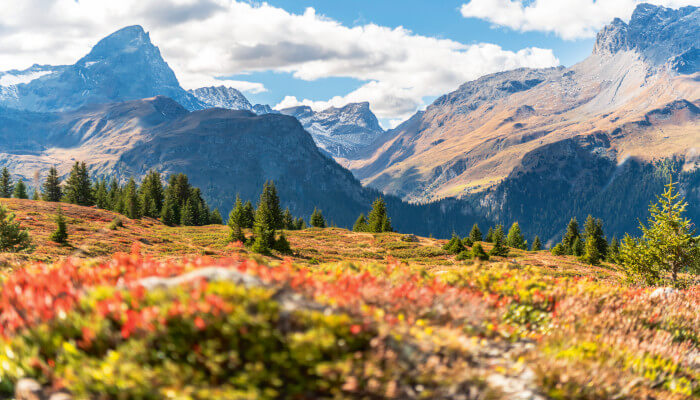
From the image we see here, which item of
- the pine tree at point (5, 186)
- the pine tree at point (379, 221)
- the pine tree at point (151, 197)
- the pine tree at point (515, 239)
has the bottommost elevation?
the pine tree at point (515, 239)

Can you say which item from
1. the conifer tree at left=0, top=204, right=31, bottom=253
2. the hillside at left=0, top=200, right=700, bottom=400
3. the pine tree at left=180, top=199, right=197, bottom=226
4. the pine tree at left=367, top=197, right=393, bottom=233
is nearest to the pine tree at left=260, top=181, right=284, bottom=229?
the pine tree at left=367, top=197, right=393, bottom=233

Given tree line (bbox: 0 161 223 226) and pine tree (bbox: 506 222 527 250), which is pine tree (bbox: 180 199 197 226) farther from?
pine tree (bbox: 506 222 527 250)

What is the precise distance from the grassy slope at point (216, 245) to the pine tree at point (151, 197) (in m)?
21.0

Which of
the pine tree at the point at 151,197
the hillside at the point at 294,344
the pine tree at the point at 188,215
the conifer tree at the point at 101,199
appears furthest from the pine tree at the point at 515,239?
the conifer tree at the point at 101,199

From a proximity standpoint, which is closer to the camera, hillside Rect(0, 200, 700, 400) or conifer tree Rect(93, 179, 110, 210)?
hillside Rect(0, 200, 700, 400)

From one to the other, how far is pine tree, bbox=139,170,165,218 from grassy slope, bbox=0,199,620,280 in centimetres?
2097

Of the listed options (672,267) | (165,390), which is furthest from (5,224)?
(672,267)

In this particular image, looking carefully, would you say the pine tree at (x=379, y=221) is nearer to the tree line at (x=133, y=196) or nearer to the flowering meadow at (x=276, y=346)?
the tree line at (x=133, y=196)

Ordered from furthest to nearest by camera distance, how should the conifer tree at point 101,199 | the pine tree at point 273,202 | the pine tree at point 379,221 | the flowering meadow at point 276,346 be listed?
the conifer tree at point 101,199
the pine tree at point 379,221
the pine tree at point 273,202
the flowering meadow at point 276,346

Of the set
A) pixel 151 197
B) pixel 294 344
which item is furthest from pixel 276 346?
pixel 151 197

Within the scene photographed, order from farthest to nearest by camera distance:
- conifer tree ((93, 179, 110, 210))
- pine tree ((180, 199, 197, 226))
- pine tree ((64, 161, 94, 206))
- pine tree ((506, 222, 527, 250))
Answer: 1. conifer tree ((93, 179, 110, 210))
2. pine tree ((506, 222, 527, 250))
3. pine tree ((64, 161, 94, 206))
4. pine tree ((180, 199, 197, 226))

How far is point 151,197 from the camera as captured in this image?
78438mm

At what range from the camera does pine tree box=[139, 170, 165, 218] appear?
75.2 meters

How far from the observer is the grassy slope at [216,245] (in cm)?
2939
